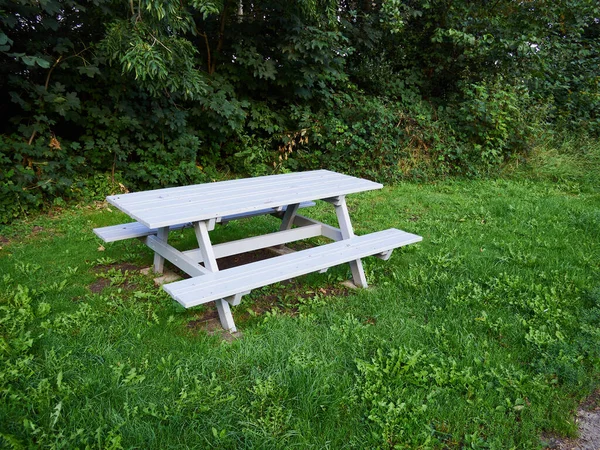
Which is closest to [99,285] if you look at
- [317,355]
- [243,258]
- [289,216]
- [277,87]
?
[243,258]

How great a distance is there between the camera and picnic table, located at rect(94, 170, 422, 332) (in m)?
2.75

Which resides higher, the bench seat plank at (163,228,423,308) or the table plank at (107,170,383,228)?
the table plank at (107,170,383,228)

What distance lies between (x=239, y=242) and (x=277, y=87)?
5.21 m

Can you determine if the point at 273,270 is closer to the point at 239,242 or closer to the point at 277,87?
the point at 239,242

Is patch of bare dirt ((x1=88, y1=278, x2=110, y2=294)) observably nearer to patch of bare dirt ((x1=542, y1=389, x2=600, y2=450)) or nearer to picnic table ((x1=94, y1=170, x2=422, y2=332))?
picnic table ((x1=94, y1=170, x2=422, y2=332))

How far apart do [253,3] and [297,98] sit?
1710mm

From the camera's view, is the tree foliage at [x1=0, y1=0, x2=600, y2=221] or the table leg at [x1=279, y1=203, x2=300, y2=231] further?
the tree foliage at [x1=0, y1=0, x2=600, y2=221]

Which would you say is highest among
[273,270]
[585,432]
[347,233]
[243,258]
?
[273,270]

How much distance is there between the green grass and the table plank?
71 centimetres

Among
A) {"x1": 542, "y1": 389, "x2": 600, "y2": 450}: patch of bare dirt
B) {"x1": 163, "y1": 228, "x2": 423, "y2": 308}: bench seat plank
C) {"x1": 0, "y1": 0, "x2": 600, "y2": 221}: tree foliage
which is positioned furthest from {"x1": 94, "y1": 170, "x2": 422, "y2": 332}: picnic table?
{"x1": 0, "y1": 0, "x2": 600, "y2": 221}: tree foliage

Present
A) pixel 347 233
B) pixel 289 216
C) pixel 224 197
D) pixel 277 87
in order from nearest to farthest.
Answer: pixel 224 197 < pixel 347 233 < pixel 289 216 < pixel 277 87

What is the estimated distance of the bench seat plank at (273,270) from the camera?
261 centimetres

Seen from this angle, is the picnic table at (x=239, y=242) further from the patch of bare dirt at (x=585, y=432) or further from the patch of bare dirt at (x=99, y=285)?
the patch of bare dirt at (x=585, y=432)

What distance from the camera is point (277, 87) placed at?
815cm
